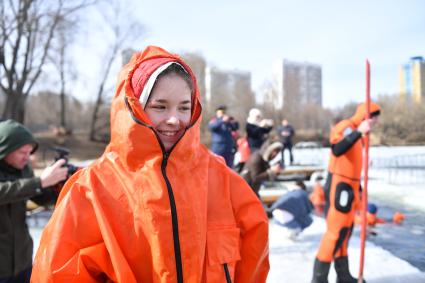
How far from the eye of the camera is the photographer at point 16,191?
82.8 inches

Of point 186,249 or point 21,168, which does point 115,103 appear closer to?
point 186,249

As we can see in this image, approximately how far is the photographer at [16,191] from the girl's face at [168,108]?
1066 mm

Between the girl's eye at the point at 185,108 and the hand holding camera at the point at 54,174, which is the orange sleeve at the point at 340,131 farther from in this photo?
the hand holding camera at the point at 54,174

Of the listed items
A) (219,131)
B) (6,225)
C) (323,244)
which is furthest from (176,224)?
(219,131)

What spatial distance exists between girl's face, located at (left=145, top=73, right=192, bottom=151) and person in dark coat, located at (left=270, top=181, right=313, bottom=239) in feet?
12.9

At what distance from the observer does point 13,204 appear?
2.22 metres

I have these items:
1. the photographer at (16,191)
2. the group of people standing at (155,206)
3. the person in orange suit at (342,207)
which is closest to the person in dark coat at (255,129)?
the person in orange suit at (342,207)

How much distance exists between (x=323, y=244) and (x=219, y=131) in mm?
3974

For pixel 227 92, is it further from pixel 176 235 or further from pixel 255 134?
pixel 176 235

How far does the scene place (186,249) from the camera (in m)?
1.29

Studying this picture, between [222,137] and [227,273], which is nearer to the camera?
[227,273]

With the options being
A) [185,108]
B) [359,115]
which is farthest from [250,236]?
[359,115]

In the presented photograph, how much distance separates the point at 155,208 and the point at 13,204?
4.60ft

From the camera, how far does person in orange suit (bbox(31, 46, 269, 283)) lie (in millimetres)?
1264
